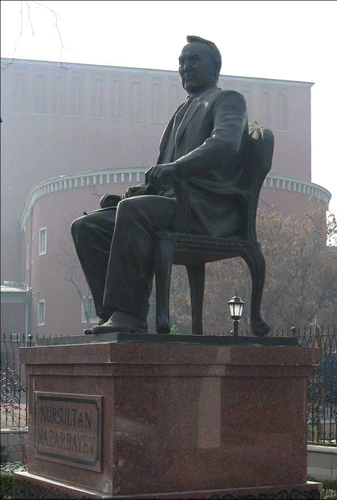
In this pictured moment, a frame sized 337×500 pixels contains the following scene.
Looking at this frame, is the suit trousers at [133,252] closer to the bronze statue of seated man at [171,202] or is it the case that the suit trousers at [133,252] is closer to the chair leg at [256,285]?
the bronze statue of seated man at [171,202]

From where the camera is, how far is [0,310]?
5472 centimetres

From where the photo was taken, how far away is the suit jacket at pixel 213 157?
21.8 feet

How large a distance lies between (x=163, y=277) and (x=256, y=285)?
34.2 inches

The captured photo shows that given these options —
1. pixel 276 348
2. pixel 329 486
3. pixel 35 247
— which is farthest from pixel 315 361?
pixel 35 247

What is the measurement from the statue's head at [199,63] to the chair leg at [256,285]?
1.34 meters

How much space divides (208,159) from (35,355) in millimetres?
1822

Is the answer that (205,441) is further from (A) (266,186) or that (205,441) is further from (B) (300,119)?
(B) (300,119)

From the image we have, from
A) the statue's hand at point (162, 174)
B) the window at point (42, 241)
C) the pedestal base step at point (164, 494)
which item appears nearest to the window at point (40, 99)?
the window at point (42, 241)

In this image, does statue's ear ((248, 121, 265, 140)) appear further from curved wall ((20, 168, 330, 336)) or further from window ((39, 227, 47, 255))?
window ((39, 227, 47, 255))

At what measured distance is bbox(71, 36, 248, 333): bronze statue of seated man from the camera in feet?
20.8

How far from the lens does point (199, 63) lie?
7137mm

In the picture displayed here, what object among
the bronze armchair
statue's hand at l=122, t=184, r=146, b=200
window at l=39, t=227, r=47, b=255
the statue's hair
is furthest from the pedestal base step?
window at l=39, t=227, r=47, b=255

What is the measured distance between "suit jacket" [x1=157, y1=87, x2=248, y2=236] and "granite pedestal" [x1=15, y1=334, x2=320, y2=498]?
1031 millimetres

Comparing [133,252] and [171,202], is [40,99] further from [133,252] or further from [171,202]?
[133,252]
